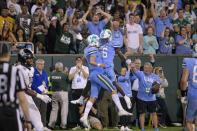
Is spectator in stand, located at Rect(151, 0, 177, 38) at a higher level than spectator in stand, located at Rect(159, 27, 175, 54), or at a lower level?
higher

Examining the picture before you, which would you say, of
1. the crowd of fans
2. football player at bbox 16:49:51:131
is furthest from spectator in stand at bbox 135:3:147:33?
football player at bbox 16:49:51:131

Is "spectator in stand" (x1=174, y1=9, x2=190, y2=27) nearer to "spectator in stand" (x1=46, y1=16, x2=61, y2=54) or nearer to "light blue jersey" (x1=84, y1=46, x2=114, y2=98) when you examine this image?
"spectator in stand" (x1=46, y1=16, x2=61, y2=54)

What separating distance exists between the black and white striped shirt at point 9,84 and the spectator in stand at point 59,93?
859cm

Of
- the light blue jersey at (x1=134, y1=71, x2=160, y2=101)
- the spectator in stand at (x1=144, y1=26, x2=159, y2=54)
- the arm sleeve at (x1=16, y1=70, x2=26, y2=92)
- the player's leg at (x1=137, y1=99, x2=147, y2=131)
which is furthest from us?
the spectator in stand at (x1=144, y1=26, x2=159, y2=54)

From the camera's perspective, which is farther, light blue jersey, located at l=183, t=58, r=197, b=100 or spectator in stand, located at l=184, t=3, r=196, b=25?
spectator in stand, located at l=184, t=3, r=196, b=25

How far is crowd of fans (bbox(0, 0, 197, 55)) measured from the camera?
17.5 m

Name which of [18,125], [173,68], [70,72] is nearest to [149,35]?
[173,68]

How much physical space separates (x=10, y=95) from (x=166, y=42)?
36.8ft

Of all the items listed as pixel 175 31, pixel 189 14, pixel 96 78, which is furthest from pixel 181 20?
pixel 96 78

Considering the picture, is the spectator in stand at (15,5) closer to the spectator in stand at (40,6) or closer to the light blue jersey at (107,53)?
the spectator in stand at (40,6)

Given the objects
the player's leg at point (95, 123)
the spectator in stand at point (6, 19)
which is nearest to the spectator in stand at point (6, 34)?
the spectator in stand at point (6, 19)

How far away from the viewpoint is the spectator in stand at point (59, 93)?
17.0 m

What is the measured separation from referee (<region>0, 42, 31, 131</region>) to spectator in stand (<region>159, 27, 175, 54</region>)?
11.0 m

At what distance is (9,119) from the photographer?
8.29 meters
